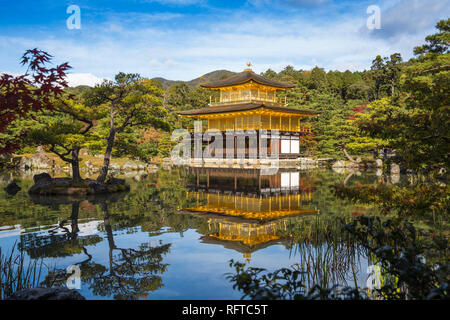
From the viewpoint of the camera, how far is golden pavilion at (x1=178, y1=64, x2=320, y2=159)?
32000 mm

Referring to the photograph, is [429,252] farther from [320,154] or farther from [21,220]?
[320,154]

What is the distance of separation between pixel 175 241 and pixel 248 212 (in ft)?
13.3

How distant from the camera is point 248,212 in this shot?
1105cm

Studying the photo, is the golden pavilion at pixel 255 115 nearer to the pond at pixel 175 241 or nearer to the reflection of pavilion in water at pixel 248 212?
the reflection of pavilion in water at pixel 248 212

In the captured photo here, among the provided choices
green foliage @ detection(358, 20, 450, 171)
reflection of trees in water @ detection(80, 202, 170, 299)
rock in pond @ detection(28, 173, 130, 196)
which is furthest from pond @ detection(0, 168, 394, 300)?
green foliage @ detection(358, 20, 450, 171)

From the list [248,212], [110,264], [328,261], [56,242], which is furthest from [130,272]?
[248,212]

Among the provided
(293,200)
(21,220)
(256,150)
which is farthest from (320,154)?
(21,220)

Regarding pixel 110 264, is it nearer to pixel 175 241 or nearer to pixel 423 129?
pixel 175 241

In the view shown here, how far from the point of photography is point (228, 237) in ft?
25.7

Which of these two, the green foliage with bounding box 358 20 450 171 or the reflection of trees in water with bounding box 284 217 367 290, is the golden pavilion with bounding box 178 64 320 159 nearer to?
the reflection of trees in water with bounding box 284 217 367 290

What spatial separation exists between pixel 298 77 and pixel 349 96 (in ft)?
33.9

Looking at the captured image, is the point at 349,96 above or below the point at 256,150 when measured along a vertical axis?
above

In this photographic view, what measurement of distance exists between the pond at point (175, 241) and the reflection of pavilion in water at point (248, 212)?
0.03 meters
